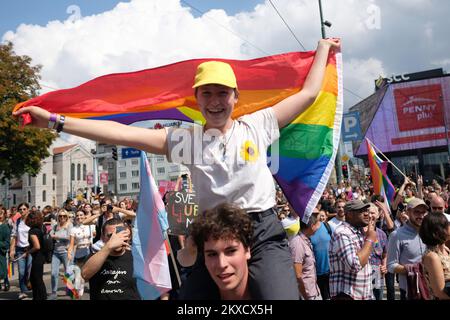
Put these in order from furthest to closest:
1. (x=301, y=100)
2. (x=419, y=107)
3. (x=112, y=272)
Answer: (x=419, y=107)
(x=112, y=272)
(x=301, y=100)

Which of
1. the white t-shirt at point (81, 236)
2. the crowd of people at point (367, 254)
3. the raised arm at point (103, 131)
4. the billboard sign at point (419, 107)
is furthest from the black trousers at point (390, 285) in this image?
the billboard sign at point (419, 107)

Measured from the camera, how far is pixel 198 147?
2.71 meters

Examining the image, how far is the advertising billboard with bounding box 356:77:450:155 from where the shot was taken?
181 ft

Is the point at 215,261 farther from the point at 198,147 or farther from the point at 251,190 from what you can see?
the point at 198,147

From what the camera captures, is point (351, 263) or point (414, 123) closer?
point (351, 263)

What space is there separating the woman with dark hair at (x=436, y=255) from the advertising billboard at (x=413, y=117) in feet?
185

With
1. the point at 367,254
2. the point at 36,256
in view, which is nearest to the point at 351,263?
the point at 367,254

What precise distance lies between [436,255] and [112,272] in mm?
3068

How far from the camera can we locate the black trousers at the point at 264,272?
229 centimetres

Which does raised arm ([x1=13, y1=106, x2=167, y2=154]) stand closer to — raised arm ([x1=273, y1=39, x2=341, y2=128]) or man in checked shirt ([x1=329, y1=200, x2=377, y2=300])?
raised arm ([x1=273, y1=39, x2=341, y2=128])

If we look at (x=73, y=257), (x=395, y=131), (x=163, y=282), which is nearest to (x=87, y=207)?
(x=73, y=257)

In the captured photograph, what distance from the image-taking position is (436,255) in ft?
13.0

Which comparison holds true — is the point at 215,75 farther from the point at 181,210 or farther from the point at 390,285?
the point at 390,285

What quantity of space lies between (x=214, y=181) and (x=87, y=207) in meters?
9.79
